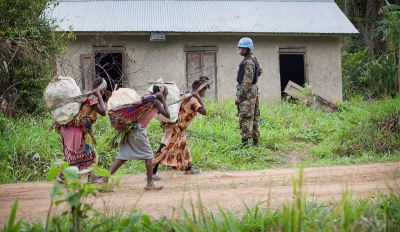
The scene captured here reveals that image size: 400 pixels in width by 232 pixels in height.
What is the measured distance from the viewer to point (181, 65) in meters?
14.4

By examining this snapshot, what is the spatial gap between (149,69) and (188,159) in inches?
294

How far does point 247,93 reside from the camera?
9.34 m

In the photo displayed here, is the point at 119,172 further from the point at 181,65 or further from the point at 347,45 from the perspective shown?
the point at 347,45

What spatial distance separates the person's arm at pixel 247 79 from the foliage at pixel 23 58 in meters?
3.51

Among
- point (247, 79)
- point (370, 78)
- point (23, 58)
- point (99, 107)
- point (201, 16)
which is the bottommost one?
point (99, 107)

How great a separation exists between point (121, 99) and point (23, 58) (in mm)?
3807

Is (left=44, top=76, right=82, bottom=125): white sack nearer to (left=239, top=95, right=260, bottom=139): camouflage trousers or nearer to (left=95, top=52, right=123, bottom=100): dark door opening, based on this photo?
(left=239, top=95, right=260, bottom=139): camouflage trousers

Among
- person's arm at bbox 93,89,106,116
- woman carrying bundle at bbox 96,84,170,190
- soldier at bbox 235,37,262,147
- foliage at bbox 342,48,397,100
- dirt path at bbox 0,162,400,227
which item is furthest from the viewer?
foliage at bbox 342,48,397,100

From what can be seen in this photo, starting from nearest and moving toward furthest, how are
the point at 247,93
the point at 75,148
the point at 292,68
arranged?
the point at 75,148
the point at 247,93
the point at 292,68

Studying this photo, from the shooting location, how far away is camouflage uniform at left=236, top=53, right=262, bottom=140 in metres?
9.21

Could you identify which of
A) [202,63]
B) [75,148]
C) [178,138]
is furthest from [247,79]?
[202,63]

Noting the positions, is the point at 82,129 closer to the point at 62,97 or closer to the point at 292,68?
the point at 62,97

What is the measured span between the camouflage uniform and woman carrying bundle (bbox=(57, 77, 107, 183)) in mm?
3566

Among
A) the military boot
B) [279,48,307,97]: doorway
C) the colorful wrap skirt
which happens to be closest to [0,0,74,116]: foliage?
the colorful wrap skirt
